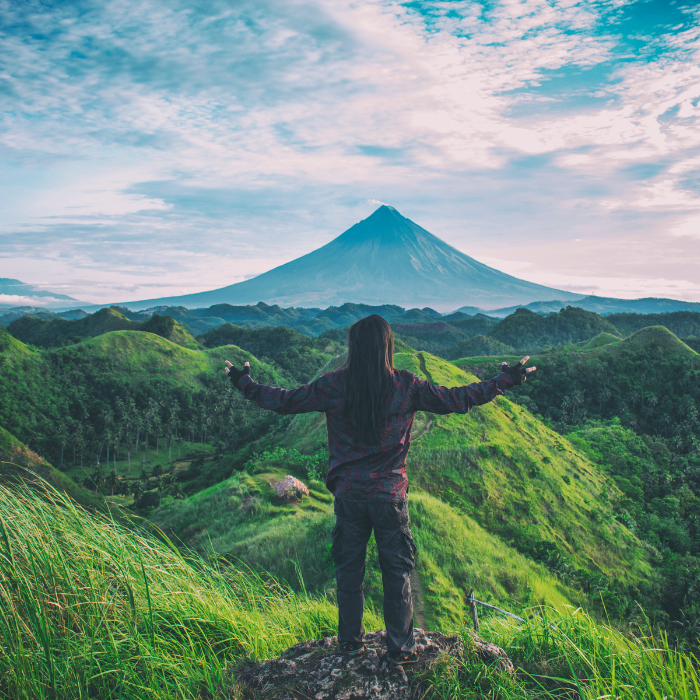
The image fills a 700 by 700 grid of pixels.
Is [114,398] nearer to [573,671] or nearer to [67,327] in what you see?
[67,327]

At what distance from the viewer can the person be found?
2357 mm

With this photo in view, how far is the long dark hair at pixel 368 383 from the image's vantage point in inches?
95.6

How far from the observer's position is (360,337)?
252 centimetres

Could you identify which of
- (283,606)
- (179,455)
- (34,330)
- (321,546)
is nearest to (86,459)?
(179,455)

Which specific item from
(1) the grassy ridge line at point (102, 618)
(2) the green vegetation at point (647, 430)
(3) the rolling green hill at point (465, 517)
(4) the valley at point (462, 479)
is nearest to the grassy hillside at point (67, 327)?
(4) the valley at point (462, 479)

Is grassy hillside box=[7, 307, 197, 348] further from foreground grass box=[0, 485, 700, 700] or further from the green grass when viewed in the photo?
foreground grass box=[0, 485, 700, 700]

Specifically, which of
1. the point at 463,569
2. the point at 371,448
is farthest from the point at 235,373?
the point at 463,569

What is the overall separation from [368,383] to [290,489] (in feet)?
30.8

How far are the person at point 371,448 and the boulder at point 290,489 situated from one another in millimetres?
8967

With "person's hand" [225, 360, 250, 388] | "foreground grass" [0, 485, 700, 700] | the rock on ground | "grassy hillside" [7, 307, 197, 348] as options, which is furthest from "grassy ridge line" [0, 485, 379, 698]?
"grassy hillside" [7, 307, 197, 348]

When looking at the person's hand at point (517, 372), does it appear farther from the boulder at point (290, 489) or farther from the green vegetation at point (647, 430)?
the green vegetation at point (647, 430)

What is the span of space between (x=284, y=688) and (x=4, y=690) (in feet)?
3.76

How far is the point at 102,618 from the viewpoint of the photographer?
6.19 feet

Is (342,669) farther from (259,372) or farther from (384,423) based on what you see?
(259,372)
